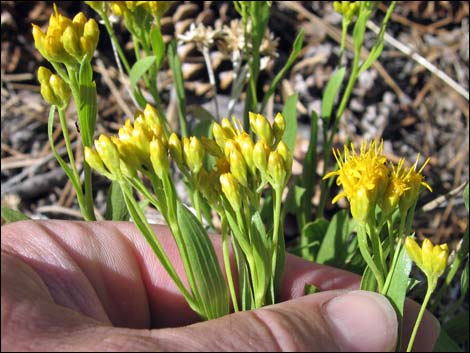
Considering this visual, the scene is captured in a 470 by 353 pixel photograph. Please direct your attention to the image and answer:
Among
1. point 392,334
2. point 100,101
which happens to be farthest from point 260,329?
point 100,101

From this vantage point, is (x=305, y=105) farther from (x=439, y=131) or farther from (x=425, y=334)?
(x=425, y=334)

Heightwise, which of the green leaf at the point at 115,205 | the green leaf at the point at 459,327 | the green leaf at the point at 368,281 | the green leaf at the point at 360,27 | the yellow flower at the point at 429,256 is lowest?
the green leaf at the point at 459,327

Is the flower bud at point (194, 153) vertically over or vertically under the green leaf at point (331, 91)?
over

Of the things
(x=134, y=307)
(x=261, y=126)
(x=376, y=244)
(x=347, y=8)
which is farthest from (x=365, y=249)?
(x=347, y=8)

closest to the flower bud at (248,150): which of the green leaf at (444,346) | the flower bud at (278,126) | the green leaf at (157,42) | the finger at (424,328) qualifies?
the flower bud at (278,126)

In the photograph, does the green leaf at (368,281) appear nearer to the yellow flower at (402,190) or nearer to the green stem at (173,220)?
the yellow flower at (402,190)

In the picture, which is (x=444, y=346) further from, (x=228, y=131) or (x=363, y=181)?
(x=228, y=131)

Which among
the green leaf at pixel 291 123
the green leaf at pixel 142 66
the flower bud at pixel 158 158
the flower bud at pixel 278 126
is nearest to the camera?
the flower bud at pixel 158 158

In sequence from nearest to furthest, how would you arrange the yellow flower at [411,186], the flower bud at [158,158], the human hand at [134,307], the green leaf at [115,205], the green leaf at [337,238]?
the human hand at [134,307]
the flower bud at [158,158]
the yellow flower at [411,186]
the green leaf at [115,205]
the green leaf at [337,238]
